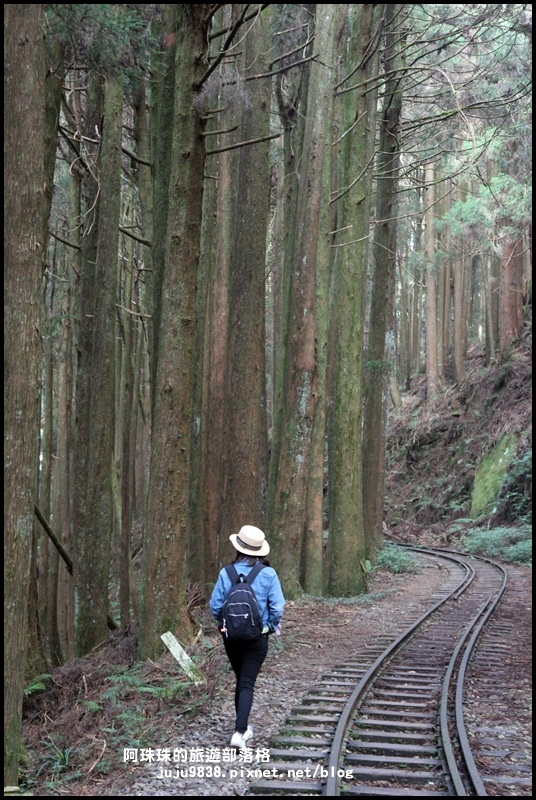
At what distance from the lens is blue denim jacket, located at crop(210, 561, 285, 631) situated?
670 cm

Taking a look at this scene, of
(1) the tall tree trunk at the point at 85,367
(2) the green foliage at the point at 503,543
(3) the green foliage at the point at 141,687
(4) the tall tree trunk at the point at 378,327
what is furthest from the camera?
(2) the green foliage at the point at 503,543

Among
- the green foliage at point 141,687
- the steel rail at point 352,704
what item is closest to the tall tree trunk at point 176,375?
the green foliage at point 141,687

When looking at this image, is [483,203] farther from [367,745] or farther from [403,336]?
[367,745]

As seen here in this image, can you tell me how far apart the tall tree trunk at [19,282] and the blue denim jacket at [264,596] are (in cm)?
161

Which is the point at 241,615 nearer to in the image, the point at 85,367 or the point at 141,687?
the point at 141,687

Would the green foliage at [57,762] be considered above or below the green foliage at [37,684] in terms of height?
above

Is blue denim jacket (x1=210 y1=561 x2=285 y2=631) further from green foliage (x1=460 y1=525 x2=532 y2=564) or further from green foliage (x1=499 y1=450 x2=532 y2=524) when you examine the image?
green foliage (x1=499 y1=450 x2=532 y2=524)

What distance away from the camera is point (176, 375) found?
9508mm

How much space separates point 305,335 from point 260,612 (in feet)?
27.7

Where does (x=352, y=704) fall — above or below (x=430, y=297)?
below

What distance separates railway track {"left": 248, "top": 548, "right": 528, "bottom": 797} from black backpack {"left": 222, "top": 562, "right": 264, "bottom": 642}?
3.42ft

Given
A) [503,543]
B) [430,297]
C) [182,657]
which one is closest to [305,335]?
[182,657]

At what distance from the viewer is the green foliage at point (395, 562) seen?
20.6 m

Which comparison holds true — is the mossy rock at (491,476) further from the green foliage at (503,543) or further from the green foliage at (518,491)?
the green foliage at (503,543)
